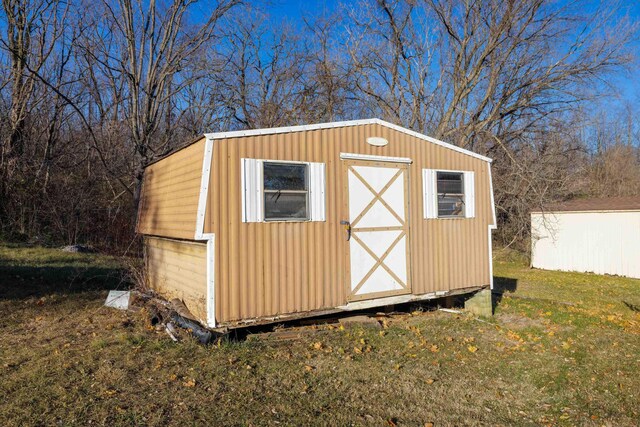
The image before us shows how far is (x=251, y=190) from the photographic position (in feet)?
20.0

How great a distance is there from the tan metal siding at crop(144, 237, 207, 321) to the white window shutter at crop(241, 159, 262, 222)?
29.4 inches

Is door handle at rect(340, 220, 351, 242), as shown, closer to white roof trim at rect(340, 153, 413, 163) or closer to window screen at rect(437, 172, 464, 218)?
white roof trim at rect(340, 153, 413, 163)

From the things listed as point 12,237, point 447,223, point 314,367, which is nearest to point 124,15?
point 12,237

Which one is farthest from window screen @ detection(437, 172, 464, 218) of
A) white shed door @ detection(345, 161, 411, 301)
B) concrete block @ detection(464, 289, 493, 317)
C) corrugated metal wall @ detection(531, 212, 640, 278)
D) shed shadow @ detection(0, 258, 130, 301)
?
corrugated metal wall @ detection(531, 212, 640, 278)

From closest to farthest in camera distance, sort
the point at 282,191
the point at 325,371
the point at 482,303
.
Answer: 1. the point at 325,371
2. the point at 282,191
3. the point at 482,303

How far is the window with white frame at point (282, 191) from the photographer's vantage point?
610cm

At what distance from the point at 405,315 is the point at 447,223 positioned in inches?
74.0

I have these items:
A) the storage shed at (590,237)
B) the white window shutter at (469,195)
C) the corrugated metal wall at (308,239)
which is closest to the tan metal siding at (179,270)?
the corrugated metal wall at (308,239)

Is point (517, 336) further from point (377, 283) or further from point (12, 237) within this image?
point (12, 237)

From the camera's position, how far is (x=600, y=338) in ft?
22.7

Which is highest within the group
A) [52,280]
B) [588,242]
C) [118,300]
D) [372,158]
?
[372,158]

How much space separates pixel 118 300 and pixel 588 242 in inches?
606

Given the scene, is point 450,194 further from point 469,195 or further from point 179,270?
point 179,270

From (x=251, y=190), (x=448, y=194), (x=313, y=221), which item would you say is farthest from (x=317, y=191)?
(x=448, y=194)
